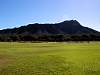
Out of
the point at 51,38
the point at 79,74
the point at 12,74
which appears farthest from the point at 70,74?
the point at 51,38

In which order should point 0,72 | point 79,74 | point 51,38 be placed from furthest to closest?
point 51,38
point 0,72
point 79,74

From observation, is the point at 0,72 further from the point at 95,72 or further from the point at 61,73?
the point at 95,72

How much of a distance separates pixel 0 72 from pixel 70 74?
7062 millimetres

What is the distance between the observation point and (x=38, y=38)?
632ft

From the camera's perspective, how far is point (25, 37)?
7726 inches

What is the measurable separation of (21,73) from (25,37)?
582 ft

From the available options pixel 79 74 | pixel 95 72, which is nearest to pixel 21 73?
pixel 79 74

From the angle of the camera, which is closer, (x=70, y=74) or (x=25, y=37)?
(x=70, y=74)

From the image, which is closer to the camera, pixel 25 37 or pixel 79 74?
pixel 79 74

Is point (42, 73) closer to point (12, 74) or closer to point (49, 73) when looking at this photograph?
point (49, 73)

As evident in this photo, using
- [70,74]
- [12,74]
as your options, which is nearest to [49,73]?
[70,74]

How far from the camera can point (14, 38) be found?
192 meters

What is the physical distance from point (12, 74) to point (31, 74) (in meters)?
1.83

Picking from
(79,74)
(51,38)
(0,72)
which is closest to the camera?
(79,74)
